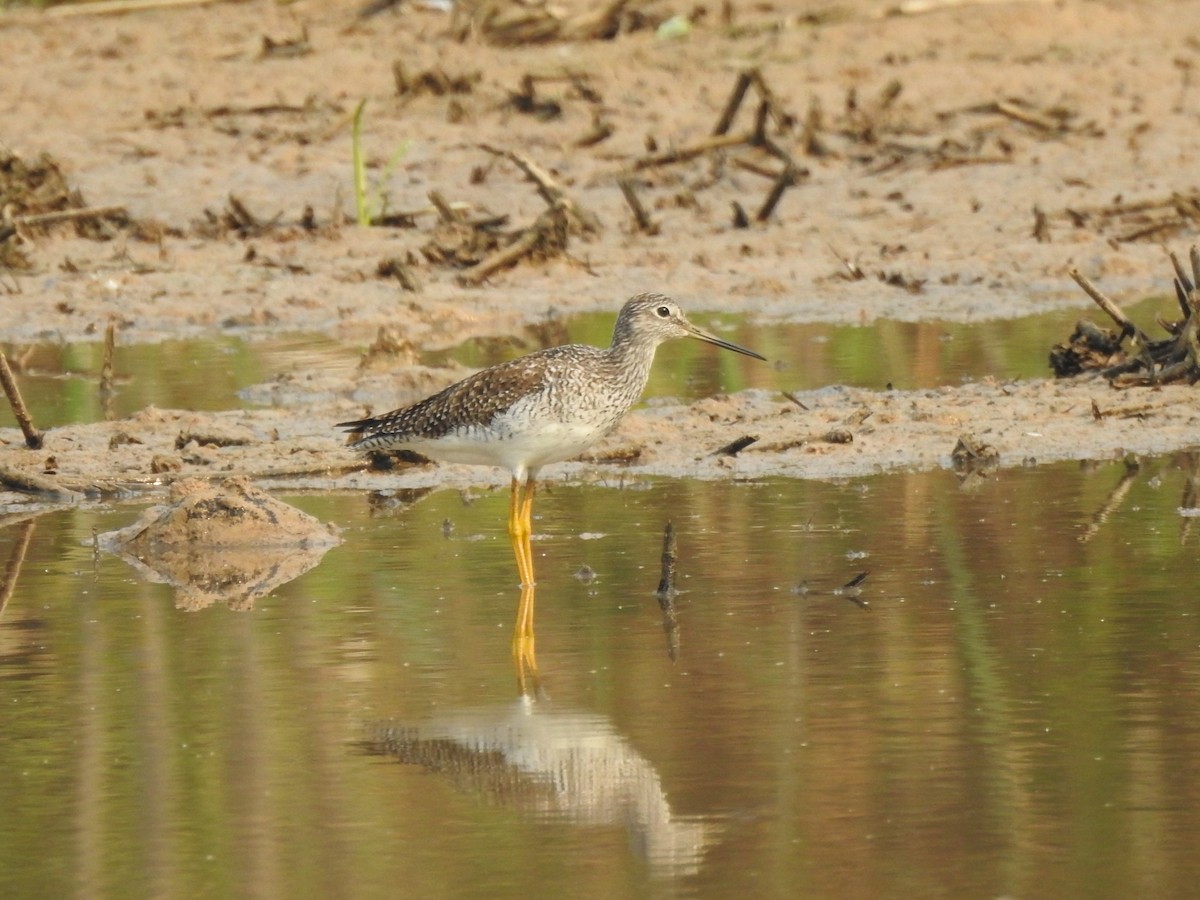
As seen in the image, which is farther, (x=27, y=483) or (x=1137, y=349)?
(x=1137, y=349)

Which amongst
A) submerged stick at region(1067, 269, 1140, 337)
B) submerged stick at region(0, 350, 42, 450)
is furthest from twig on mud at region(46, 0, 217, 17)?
submerged stick at region(1067, 269, 1140, 337)

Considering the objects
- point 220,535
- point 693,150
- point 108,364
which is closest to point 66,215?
point 108,364

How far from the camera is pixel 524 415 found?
973 centimetres

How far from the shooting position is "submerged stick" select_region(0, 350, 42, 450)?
35.5ft

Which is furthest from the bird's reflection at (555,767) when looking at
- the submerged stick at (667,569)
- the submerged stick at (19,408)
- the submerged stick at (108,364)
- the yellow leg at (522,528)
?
the submerged stick at (108,364)

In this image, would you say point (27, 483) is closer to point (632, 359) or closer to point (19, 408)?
point (19, 408)

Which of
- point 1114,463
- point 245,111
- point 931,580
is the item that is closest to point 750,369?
point 1114,463

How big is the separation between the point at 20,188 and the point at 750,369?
20.9 feet

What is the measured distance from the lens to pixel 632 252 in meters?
17.0

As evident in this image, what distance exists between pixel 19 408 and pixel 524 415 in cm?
276

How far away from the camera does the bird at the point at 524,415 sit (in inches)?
384

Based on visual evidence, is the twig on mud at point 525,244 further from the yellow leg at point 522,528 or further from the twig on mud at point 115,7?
the twig on mud at point 115,7

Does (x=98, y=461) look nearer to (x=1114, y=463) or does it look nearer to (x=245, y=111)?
(x=1114, y=463)

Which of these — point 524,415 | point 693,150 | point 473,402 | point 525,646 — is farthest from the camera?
point 693,150
